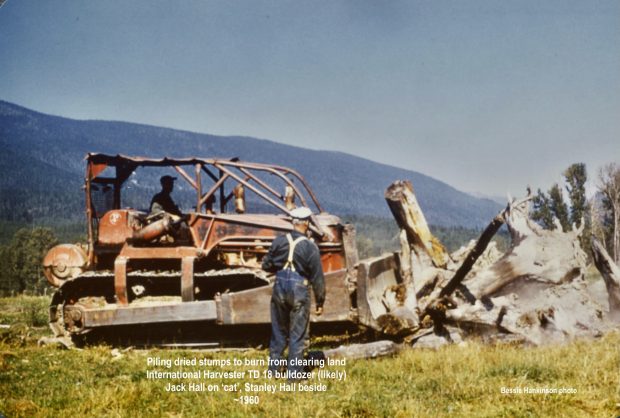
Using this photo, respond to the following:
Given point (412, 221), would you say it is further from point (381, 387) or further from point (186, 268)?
point (381, 387)

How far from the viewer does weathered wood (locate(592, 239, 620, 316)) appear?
9047mm

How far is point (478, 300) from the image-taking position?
7.70m

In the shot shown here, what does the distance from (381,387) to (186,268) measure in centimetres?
354

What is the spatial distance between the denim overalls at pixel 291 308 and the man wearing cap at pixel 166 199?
368cm

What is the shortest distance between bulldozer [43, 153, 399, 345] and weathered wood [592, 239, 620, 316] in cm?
369

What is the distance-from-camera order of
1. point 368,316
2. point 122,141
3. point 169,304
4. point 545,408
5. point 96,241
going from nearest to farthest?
point 545,408, point 368,316, point 169,304, point 96,241, point 122,141

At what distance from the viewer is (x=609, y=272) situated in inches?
364

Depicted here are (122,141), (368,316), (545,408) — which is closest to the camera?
(545,408)

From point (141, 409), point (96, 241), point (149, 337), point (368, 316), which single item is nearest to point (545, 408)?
point (368, 316)

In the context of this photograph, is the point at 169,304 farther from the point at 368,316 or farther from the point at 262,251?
the point at 368,316

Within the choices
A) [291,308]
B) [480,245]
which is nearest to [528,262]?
[480,245]

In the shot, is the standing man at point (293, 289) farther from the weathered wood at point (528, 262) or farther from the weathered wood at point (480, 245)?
the weathered wood at point (528, 262)

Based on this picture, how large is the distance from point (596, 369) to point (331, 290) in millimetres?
3243

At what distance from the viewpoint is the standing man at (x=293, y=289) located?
19.8ft
